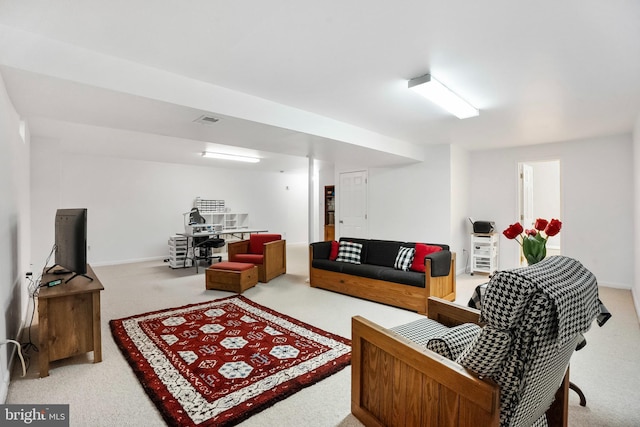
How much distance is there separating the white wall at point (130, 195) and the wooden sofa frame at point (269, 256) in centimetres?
264

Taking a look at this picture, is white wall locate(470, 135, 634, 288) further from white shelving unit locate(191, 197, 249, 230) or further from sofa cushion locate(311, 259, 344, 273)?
white shelving unit locate(191, 197, 249, 230)

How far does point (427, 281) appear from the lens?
362 cm

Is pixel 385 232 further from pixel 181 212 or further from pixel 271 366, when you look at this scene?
pixel 181 212

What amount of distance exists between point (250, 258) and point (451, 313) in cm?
371

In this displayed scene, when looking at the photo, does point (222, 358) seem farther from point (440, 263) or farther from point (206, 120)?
point (440, 263)

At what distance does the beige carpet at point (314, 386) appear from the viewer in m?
1.88

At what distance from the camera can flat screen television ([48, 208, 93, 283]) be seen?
2.60 meters

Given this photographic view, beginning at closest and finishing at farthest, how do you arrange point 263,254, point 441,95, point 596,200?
1. point 441,95
2. point 596,200
3. point 263,254

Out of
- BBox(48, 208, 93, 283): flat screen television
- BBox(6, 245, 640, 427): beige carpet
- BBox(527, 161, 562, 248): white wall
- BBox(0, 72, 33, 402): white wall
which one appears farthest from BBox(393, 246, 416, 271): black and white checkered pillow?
BBox(527, 161, 562, 248): white wall

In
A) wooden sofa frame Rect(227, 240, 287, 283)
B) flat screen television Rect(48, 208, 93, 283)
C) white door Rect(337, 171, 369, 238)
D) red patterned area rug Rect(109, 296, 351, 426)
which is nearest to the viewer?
red patterned area rug Rect(109, 296, 351, 426)

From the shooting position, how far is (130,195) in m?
7.11

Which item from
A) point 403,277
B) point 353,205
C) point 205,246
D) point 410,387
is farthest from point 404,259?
point 205,246

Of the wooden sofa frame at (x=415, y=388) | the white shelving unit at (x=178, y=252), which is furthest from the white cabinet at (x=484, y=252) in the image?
the white shelving unit at (x=178, y=252)

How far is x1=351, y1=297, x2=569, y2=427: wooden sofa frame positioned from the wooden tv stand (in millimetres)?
2068
